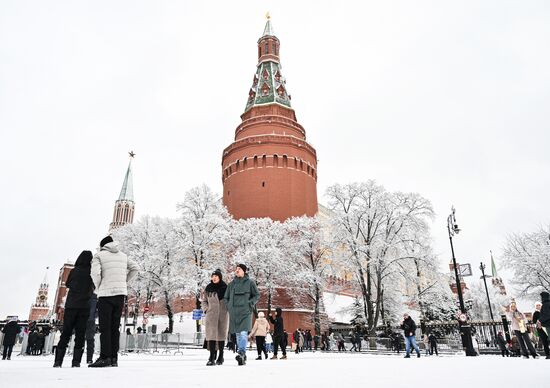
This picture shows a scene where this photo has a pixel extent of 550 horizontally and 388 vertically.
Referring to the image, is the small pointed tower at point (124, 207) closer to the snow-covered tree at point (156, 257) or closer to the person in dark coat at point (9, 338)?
the snow-covered tree at point (156, 257)

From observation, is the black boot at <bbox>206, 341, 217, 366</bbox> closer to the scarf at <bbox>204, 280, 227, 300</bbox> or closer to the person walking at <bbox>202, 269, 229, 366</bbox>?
the person walking at <bbox>202, 269, 229, 366</bbox>

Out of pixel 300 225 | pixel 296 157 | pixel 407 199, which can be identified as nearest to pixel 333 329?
pixel 300 225

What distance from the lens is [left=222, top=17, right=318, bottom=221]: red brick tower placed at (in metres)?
38.6

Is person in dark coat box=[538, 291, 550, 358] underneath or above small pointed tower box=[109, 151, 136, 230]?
underneath

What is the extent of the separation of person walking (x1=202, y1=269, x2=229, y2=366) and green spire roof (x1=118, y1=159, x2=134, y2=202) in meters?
78.4

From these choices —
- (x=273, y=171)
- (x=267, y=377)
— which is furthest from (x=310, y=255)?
(x=267, y=377)

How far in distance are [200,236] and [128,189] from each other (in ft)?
186

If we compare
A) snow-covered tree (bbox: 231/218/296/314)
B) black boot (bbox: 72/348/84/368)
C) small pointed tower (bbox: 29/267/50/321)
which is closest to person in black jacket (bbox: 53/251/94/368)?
black boot (bbox: 72/348/84/368)

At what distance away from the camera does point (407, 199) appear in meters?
28.7

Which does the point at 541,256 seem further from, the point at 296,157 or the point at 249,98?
the point at 249,98

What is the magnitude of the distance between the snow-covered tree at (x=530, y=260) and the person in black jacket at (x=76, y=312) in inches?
1242

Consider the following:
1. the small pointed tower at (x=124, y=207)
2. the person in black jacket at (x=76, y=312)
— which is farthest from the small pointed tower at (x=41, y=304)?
the person in black jacket at (x=76, y=312)

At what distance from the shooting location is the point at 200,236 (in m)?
31.1

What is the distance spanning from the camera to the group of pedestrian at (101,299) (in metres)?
6.10
